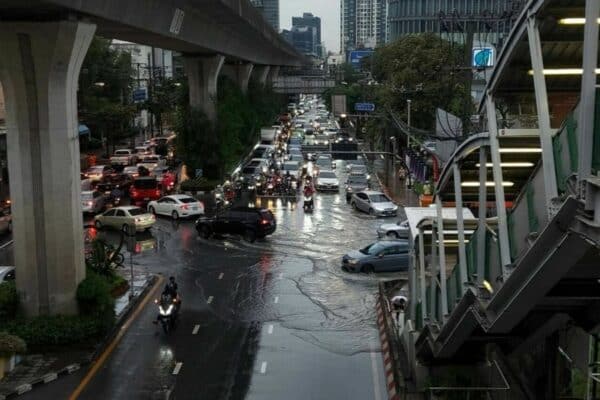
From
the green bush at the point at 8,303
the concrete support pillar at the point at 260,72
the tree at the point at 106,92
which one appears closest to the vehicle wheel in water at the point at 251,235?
the green bush at the point at 8,303

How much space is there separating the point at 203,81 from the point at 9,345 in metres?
30.6

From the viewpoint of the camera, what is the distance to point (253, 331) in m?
19.0

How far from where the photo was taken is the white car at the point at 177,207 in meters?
36.4

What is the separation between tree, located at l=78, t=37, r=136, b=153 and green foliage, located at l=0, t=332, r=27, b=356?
1960 inches

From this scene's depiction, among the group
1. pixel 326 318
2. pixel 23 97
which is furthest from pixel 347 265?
pixel 23 97

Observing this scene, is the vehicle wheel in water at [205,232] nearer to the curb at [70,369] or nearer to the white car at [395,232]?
the white car at [395,232]

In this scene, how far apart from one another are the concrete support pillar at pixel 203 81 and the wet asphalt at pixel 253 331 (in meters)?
14.3

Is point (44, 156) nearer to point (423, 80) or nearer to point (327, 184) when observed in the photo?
point (327, 184)

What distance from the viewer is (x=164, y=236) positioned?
3238cm

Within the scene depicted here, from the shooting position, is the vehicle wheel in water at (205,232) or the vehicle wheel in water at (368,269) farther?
the vehicle wheel in water at (205,232)

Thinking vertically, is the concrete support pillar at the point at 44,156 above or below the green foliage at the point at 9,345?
above

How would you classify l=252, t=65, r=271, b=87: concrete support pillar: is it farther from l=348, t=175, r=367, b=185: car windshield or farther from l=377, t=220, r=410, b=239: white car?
l=377, t=220, r=410, b=239: white car

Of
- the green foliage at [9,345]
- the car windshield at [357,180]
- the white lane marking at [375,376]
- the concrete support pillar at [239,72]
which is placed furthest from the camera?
the concrete support pillar at [239,72]

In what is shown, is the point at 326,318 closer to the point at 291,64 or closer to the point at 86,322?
the point at 86,322
